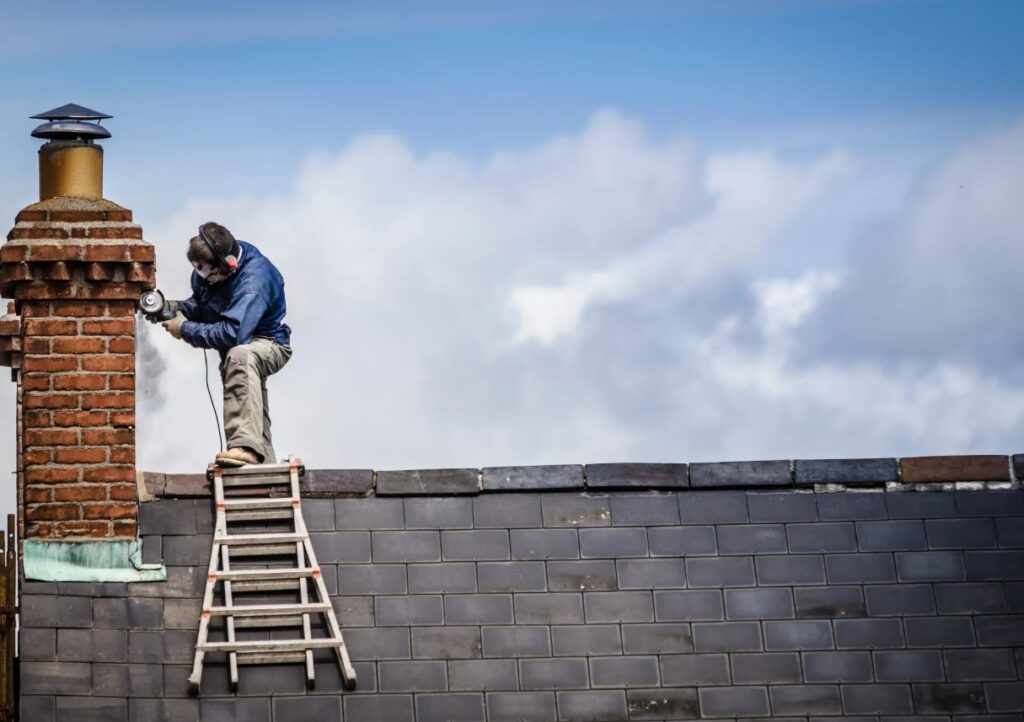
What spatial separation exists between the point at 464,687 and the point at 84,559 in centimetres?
227

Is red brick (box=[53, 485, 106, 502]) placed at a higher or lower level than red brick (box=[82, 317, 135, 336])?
lower

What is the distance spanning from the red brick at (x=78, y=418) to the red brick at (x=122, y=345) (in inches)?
15.4

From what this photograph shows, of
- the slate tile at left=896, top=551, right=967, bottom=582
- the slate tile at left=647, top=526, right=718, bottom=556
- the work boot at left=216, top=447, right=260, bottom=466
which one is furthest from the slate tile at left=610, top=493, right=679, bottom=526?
the work boot at left=216, top=447, right=260, bottom=466

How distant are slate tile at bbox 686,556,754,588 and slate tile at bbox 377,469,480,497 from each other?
53.9 inches

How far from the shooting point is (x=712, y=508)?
9.32 m

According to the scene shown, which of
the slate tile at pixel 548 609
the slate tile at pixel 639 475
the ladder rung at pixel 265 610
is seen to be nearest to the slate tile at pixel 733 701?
the slate tile at pixel 548 609

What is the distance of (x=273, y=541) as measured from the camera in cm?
885

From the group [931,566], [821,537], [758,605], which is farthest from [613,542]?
[931,566]

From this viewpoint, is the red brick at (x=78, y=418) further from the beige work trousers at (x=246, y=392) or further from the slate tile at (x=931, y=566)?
the slate tile at (x=931, y=566)

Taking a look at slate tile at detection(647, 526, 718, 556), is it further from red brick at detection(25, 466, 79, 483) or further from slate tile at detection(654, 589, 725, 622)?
red brick at detection(25, 466, 79, 483)

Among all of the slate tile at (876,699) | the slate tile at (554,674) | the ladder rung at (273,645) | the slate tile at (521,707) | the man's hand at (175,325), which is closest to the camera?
the ladder rung at (273,645)

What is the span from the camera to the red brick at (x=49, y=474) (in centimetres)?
879

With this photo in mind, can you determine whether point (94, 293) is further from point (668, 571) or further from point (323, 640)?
point (668, 571)

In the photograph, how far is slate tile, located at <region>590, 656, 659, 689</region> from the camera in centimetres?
866
